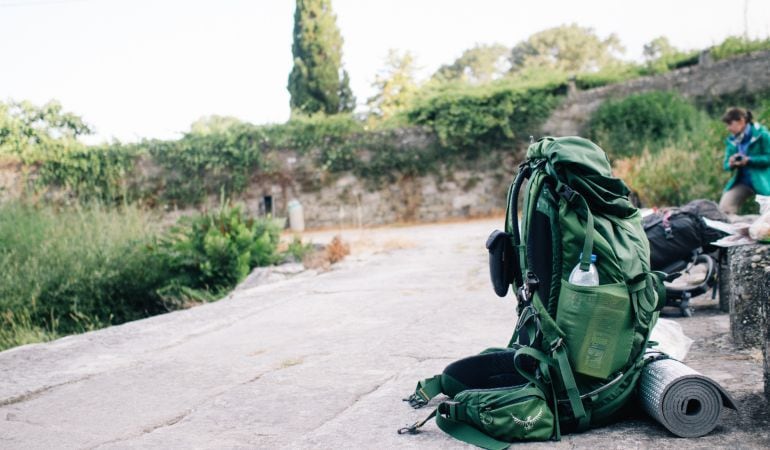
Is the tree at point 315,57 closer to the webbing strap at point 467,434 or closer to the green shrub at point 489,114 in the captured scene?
the green shrub at point 489,114

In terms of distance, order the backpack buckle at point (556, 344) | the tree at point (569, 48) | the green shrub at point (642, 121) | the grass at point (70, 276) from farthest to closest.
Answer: the tree at point (569, 48)
the green shrub at point (642, 121)
the grass at point (70, 276)
the backpack buckle at point (556, 344)

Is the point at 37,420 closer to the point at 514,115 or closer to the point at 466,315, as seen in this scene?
the point at 466,315

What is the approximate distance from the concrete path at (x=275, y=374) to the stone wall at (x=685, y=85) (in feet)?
32.2

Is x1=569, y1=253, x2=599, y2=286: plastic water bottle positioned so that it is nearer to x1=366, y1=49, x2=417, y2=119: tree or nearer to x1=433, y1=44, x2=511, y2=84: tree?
x1=366, y1=49, x2=417, y2=119: tree

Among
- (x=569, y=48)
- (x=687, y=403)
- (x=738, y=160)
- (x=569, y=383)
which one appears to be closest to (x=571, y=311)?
→ (x=569, y=383)

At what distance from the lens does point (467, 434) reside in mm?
2291

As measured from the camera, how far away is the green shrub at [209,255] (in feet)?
24.5

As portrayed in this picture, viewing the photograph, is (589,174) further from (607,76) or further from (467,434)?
(607,76)

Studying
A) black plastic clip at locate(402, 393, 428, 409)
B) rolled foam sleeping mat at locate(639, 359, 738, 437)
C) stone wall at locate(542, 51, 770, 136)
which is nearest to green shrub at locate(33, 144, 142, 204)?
stone wall at locate(542, 51, 770, 136)

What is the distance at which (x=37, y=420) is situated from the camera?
9.90ft

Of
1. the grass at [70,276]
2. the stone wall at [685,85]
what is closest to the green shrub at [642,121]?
the stone wall at [685,85]

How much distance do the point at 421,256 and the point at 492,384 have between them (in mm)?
5843

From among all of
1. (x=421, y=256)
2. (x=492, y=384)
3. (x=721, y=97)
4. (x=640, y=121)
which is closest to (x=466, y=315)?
(x=492, y=384)

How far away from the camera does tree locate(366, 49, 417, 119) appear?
76.2ft
